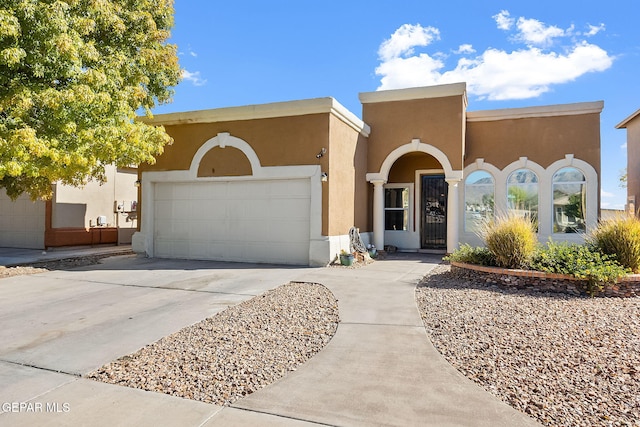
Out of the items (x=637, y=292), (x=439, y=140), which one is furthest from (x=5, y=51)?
(x=637, y=292)

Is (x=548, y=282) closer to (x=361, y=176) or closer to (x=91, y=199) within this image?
(x=361, y=176)

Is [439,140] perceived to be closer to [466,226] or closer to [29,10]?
[466,226]

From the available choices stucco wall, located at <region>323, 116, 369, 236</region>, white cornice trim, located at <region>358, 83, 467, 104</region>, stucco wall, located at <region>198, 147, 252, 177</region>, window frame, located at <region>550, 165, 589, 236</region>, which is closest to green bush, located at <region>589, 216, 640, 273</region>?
window frame, located at <region>550, 165, 589, 236</region>

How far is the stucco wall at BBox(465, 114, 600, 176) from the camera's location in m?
13.2

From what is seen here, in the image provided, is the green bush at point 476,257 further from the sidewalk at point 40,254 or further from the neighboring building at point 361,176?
the sidewalk at point 40,254

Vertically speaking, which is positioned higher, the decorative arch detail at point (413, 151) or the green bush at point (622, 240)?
the decorative arch detail at point (413, 151)

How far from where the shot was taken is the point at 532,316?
5797 millimetres

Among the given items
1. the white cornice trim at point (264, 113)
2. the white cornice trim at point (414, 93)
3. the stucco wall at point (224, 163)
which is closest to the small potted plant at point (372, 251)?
the white cornice trim at point (264, 113)

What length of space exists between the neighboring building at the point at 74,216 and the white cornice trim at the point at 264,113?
528 centimetres

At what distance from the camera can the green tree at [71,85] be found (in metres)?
7.82

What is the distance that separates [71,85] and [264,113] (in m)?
4.43

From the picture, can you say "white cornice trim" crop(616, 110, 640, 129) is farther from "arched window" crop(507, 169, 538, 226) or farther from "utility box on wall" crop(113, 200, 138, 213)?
"utility box on wall" crop(113, 200, 138, 213)

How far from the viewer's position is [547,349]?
176 inches

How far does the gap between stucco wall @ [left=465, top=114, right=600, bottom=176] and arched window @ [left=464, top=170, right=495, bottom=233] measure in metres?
0.53
